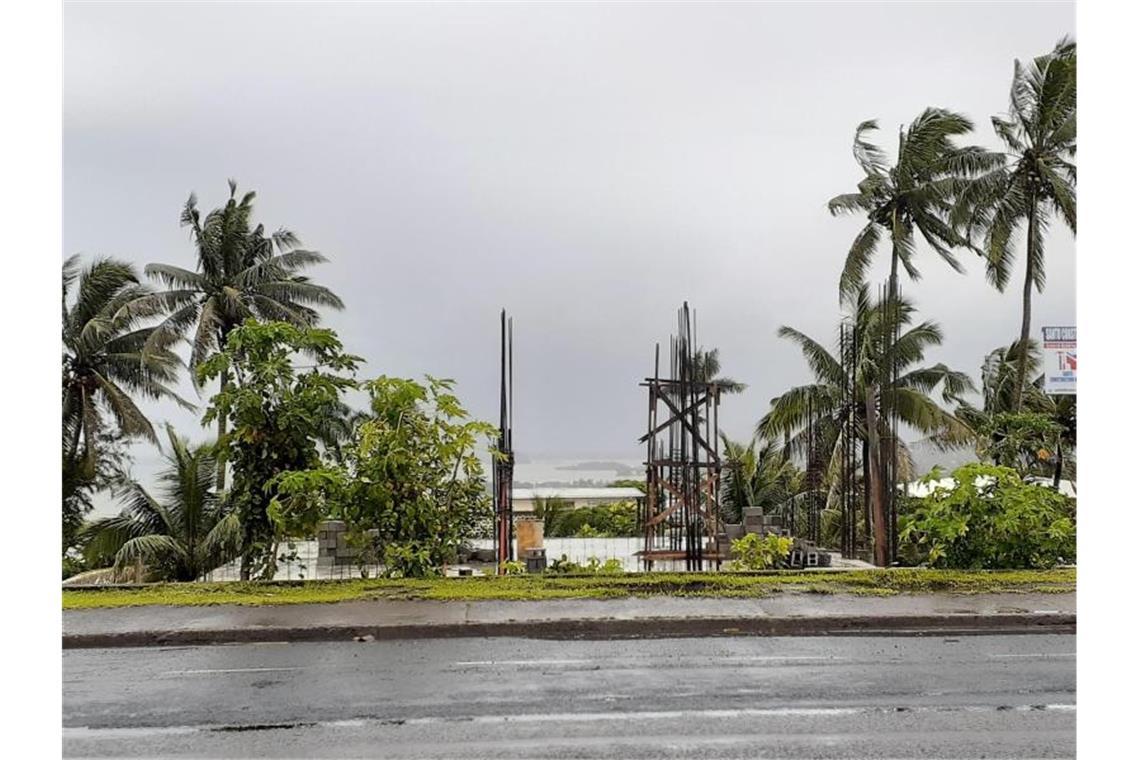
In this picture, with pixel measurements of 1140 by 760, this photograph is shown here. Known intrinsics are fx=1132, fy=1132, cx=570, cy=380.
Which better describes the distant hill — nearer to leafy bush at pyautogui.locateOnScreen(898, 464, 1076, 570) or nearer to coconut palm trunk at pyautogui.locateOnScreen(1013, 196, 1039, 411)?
coconut palm trunk at pyautogui.locateOnScreen(1013, 196, 1039, 411)

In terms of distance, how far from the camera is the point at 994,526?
42.7 ft

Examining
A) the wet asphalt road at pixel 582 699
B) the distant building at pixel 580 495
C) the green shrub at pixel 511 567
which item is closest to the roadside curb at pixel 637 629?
the wet asphalt road at pixel 582 699

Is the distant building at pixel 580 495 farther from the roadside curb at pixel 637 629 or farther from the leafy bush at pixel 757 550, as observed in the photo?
the roadside curb at pixel 637 629

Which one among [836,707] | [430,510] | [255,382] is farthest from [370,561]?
[836,707]

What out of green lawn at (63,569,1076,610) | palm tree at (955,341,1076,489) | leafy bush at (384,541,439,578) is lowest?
green lawn at (63,569,1076,610)

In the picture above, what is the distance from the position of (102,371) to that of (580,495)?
15.8 m

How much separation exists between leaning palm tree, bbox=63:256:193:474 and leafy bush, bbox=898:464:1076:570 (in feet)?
63.9

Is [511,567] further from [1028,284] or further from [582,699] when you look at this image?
[1028,284]

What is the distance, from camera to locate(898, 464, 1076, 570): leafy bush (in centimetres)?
1296

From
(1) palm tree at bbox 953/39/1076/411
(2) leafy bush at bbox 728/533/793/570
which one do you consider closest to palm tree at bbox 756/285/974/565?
(1) palm tree at bbox 953/39/1076/411

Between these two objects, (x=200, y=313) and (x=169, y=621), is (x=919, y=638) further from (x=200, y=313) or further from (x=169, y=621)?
(x=200, y=313)

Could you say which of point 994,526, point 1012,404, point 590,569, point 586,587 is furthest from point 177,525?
point 1012,404

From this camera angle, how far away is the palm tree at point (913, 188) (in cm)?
2173

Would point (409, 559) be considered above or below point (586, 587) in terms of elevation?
above
